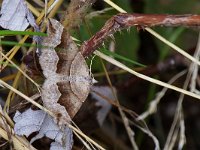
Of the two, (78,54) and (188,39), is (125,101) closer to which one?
(188,39)

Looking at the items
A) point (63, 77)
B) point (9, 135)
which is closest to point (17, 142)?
point (9, 135)

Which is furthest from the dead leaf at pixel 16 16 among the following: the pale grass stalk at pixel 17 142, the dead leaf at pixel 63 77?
the pale grass stalk at pixel 17 142

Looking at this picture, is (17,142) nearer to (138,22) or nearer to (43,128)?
(43,128)

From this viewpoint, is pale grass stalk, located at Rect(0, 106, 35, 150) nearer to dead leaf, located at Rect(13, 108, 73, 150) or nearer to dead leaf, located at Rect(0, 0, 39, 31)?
dead leaf, located at Rect(13, 108, 73, 150)

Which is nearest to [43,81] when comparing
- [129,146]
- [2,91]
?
[2,91]

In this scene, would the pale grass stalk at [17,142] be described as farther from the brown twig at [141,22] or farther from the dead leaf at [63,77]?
the brown twig at [141,22]

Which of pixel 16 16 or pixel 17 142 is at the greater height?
pixel 16 16

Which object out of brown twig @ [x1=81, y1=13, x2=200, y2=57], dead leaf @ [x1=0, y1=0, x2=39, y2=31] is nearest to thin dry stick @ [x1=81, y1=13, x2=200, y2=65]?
brown twig @ [x1=81, y1=13, x2=200, y2=57]
